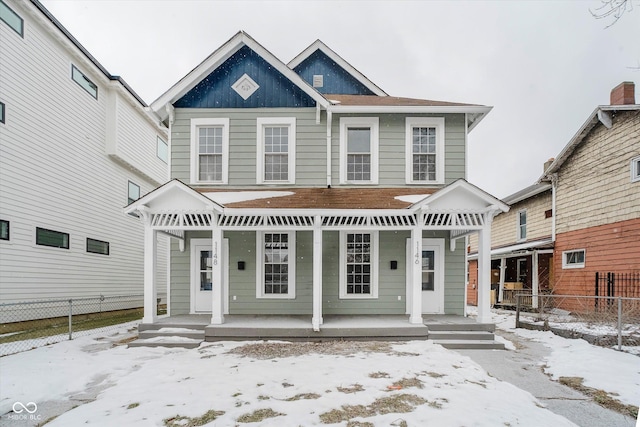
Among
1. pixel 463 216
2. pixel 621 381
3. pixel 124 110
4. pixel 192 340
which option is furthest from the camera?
pixel 124 110

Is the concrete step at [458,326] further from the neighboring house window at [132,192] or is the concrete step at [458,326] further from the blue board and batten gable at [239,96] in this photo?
the neighboring house window at [132,192]

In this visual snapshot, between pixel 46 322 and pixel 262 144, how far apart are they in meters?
7.76

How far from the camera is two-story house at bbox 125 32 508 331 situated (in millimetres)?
9672

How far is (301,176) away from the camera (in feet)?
33.0

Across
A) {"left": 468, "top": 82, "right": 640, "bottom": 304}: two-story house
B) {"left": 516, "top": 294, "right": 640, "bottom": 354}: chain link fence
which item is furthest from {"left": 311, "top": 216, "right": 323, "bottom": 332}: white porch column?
{"left": 468, "top": 82, "right": 640, "bottom": 304}: two-story house

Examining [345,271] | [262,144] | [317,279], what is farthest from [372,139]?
[317,279]

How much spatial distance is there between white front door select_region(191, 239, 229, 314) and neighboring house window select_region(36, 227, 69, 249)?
178 inches

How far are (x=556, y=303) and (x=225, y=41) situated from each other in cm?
1324

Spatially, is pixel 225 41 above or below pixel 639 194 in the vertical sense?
above

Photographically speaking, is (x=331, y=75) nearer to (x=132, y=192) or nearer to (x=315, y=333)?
(x=315, y=333)

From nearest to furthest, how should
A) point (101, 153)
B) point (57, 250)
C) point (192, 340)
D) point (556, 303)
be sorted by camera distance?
point (192, 340) < point (57, 250) < point (556, 303) < point (101, 153)

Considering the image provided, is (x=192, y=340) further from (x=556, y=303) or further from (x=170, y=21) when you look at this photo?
(x=556, y=303)

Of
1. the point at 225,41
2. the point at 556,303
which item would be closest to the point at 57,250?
the point at 225,41

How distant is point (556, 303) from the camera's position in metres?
12.7
